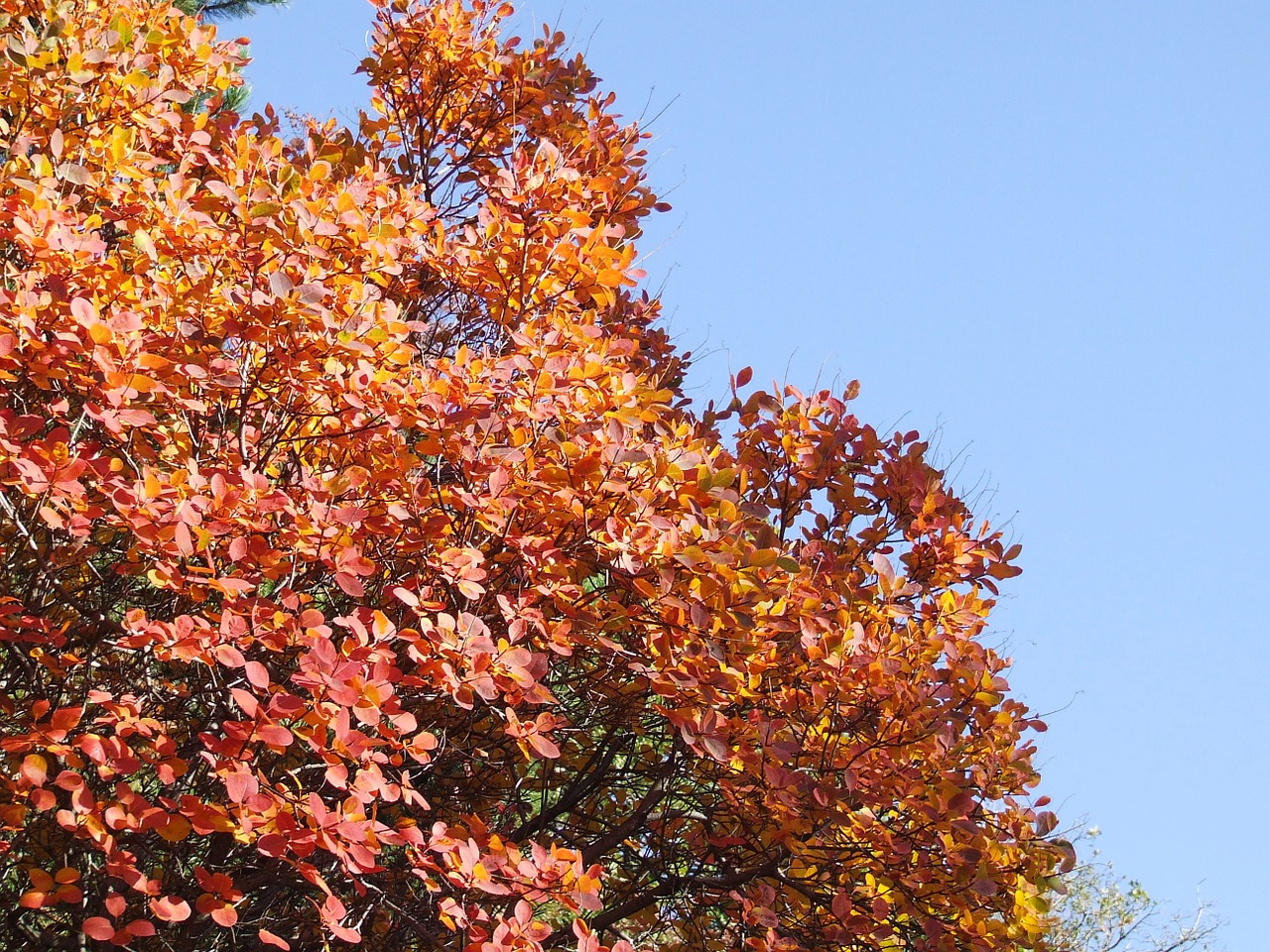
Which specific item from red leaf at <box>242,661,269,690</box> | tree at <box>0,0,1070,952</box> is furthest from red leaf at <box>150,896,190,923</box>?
red leaf at <box>242,661,269,690</box>

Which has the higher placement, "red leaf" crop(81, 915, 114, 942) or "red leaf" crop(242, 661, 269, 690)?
"red leaf" crop(242, 661, 269, 690)

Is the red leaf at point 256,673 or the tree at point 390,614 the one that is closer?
the red leaf at point 256,673

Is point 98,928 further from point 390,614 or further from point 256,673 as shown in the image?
point 390,614

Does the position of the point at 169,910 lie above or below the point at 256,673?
below

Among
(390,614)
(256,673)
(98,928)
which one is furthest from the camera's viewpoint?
(390,614)

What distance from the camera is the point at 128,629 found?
3.02 meters

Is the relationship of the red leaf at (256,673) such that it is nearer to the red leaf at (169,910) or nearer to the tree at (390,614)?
the tree at (390,614)

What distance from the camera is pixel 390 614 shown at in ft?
12.2

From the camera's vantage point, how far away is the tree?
2820 millimetres

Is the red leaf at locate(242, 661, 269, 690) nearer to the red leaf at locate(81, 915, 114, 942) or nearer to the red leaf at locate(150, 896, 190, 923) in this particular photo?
the red leaf at locate(150, 896, 190, 923)

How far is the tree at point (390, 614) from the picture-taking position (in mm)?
2820

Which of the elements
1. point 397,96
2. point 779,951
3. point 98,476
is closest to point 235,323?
point 98,476

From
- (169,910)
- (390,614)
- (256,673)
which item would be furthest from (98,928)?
(390,614)

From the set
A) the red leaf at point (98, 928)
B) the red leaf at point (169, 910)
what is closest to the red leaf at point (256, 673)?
the red leaf at point (169, 910)
